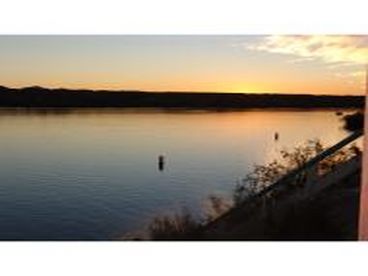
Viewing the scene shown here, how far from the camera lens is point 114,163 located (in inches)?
248

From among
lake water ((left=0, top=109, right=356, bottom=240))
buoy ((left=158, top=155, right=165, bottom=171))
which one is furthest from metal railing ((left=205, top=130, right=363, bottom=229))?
buoy ((left=158, top=155, right=165, bottom=171))

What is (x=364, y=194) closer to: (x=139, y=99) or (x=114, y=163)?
(x=139, y=99)

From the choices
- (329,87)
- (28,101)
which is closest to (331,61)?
(329,87)

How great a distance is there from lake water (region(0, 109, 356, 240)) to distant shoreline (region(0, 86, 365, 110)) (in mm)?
78

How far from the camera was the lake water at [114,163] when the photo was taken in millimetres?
5562

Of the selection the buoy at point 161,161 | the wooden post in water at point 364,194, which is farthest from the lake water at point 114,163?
the wooden post in water at point 364,194

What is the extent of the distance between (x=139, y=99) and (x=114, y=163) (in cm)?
116

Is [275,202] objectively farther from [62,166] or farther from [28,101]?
[62,166]

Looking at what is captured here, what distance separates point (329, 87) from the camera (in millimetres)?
5008

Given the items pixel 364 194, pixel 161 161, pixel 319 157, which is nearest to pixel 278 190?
pixel 319 157

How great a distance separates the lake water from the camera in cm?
556
